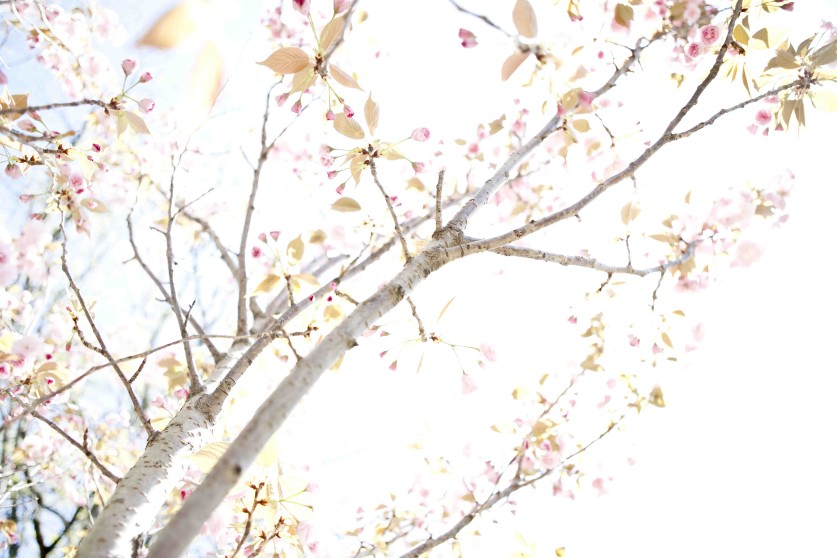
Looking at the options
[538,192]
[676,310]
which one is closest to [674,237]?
[676,310]

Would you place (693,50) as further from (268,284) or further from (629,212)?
(268,284)

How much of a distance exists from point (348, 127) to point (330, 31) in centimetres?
17

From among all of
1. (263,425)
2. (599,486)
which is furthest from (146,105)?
(599,486)

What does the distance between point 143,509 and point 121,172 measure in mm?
2060

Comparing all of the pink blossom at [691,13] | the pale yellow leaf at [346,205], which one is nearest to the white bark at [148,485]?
the pale yellow leaf at [346,205]

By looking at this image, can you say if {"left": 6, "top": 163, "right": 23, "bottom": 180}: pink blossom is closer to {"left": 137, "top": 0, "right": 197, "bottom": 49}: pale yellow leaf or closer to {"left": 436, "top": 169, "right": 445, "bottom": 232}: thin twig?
{"left": 137, "top": 0, "right": 197, "bottom": 49}: pale yellow leaf

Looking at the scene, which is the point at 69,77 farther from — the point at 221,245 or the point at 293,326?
the point at 293,326

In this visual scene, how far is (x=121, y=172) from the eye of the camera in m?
2.31

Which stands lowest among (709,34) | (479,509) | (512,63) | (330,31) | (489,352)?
(479,509)

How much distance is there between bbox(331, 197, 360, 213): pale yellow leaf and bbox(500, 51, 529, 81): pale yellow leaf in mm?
469

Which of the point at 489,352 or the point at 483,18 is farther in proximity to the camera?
the point at 489,352

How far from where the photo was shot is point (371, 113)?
927mm

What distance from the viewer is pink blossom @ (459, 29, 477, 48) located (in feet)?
2.81

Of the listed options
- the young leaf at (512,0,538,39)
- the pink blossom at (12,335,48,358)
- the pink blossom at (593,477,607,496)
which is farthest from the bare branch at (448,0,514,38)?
the pink blossom at (593,477,607,496)
